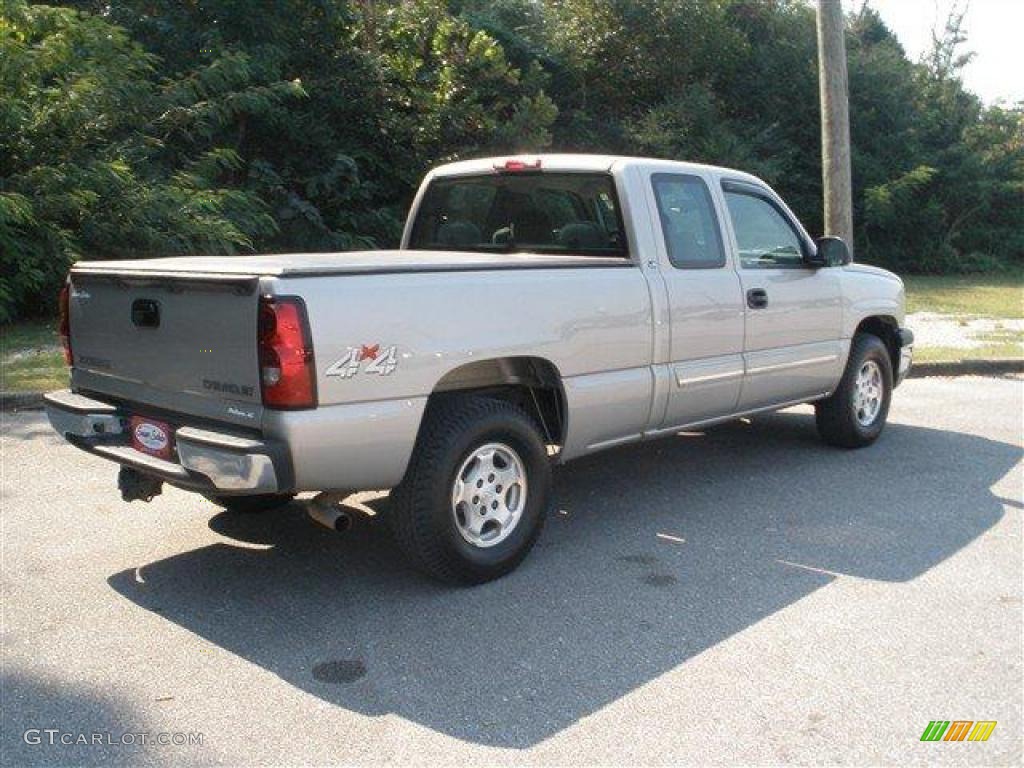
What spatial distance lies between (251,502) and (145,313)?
143 centimetres

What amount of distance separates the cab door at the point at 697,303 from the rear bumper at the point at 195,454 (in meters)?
2.43

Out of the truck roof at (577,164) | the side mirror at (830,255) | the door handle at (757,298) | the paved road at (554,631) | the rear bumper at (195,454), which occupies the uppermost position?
the truck roof at (577,164)

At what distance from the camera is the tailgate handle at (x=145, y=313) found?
424 cm

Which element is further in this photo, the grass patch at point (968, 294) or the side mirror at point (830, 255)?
the grass patch at point (968, 294)

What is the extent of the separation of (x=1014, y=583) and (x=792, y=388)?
209cm

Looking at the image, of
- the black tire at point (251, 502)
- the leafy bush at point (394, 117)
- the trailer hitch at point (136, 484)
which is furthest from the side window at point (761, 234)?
the leafy bush at point (394, 117)

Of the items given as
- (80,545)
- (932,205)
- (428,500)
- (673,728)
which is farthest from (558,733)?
(932,205)

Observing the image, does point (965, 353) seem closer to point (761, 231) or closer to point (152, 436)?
point (761, 231)

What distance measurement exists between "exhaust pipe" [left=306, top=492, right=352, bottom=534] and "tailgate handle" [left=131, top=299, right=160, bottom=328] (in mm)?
993

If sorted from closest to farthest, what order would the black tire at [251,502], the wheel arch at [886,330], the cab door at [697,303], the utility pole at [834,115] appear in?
the black tire at [251,502] → the cab door at [697,303] → the wheel arch at [886,330] → the utility pole at [834,115]

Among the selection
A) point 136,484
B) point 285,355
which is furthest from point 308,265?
point 136,484

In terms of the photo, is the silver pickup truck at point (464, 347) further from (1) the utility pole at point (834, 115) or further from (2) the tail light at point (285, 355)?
(1) the utility pole at point (834, 115)

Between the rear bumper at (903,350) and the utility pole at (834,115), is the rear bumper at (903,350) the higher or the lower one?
the lower one

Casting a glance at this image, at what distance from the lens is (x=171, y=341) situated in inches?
165
